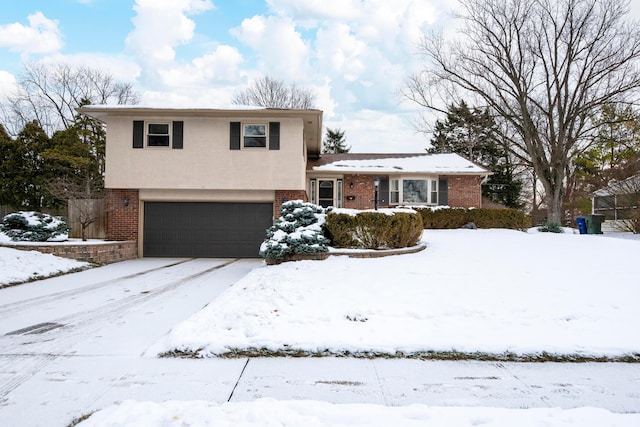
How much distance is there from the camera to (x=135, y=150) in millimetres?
12742

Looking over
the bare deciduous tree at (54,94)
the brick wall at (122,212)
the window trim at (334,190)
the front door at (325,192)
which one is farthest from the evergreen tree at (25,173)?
the front door at (325,192)

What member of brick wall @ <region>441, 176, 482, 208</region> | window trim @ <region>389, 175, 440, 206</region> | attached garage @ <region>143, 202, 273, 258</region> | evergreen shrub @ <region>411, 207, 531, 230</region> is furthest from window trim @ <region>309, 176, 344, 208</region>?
brick wall @ <region>441, 176, 482, 208</region>

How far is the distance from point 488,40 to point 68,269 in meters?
20.3

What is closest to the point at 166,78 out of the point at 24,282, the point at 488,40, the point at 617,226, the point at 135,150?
the point at 135,150

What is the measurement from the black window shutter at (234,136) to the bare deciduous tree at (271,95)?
54.4ft

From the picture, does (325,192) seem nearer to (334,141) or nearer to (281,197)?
(281,197)

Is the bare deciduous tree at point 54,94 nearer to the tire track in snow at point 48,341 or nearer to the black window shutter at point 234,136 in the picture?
the black window shutter at point 234,136

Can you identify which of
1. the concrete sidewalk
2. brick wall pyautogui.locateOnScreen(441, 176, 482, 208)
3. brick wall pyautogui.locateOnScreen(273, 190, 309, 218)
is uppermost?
brick wall pyautogui.locateOnScreen(441, 176, 482, 208)

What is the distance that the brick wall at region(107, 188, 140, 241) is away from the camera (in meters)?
13.0

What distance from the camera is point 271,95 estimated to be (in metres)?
28.8

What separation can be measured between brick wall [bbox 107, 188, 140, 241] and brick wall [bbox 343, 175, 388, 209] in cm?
851

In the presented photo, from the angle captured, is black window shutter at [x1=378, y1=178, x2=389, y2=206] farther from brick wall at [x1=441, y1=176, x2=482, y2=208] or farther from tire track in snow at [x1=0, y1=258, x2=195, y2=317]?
tire track in snow at [x1=0, y1=258, x2=195, y2=317]

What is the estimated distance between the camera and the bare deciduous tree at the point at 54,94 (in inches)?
984

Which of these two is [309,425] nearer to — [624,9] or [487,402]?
[487,402]
